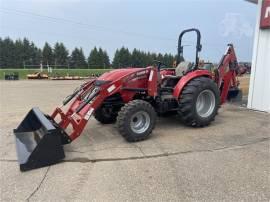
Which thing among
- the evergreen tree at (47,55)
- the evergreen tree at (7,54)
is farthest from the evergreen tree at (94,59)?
the evergreen tree at (7,54)

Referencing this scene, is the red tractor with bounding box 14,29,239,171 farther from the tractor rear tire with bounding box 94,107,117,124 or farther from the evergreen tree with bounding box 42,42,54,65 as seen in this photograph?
the evergreen tree with bounding box 42,42,54,65

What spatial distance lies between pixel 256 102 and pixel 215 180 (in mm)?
5649

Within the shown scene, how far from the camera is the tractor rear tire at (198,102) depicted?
6117 millimetres

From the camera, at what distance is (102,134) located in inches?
238

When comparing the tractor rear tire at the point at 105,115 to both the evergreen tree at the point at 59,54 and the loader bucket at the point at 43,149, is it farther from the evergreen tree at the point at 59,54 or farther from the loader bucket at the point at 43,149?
the evergreen tree at the point at 59,54

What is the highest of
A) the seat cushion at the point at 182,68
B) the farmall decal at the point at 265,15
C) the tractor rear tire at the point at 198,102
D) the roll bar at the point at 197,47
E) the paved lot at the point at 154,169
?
the farmall decal at the point at 265,15

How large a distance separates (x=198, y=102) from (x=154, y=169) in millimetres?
2908

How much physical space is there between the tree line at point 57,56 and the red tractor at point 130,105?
45878 mm

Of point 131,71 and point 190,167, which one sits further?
point 131,71

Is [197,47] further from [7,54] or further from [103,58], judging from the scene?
[7,54]

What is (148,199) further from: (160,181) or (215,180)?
(215,180)

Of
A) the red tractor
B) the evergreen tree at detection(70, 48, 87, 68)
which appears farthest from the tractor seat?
the evergreen tree at detection(70, 48, 87, 68)

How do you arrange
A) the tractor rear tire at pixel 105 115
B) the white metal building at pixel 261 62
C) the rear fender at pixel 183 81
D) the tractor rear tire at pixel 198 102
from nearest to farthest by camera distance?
the tractor rear tire at pixel 198 102
the rear fender at pixel 183 81
the tractor rear tire at pixel 105 115
the white metal building at pixel 261 62

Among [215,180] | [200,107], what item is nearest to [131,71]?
[200,107]
